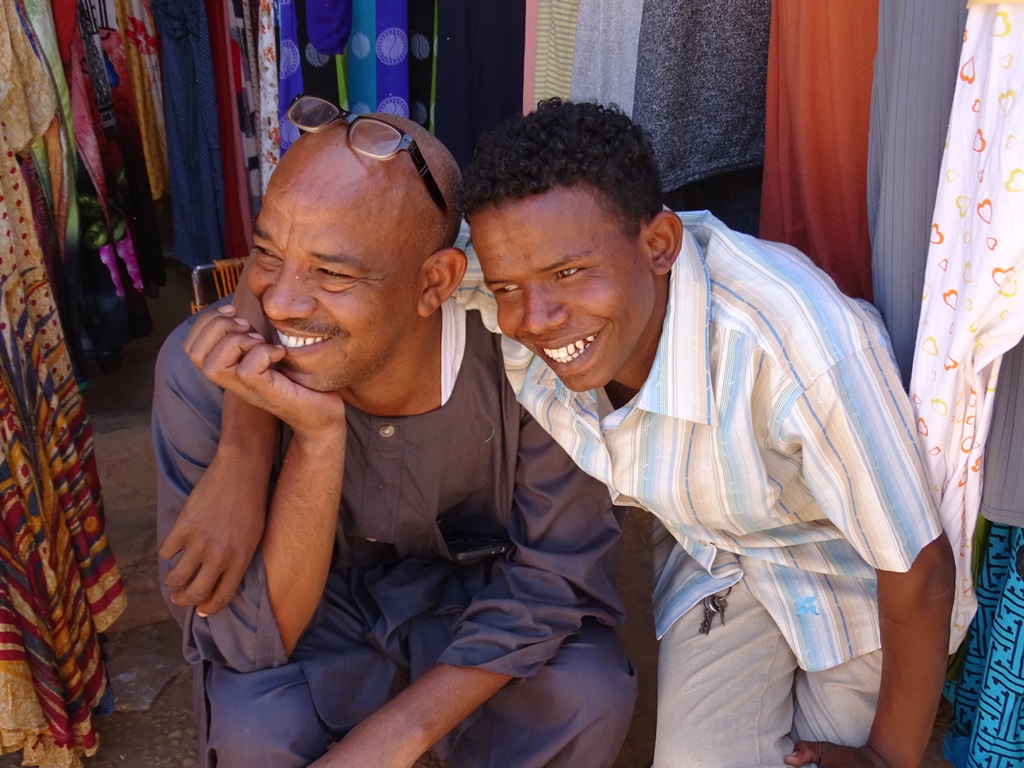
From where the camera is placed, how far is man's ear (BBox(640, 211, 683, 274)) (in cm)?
170

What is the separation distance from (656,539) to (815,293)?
856 mm

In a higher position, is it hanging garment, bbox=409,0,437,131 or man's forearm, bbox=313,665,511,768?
hanging garment, bbox=409,0,437,131

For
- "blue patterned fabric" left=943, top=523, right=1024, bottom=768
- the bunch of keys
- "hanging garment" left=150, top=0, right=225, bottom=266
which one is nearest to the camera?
"blue patterned fabric" left=943, top=523, right=1024, bottom=768

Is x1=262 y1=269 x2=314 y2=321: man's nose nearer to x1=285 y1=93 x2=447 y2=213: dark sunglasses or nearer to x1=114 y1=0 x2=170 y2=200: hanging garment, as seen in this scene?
x1=285 y1=93 x2=447 y2=213: dark sunglasses

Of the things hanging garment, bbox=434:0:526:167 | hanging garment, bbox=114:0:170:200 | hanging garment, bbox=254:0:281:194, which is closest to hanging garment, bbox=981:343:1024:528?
hanging garment, bbox=434:0:526:167

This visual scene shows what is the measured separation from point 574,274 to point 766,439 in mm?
457

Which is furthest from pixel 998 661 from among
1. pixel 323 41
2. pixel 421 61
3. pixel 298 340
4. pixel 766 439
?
pixel 323 41

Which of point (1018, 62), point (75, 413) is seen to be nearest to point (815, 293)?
point (1018, 62)

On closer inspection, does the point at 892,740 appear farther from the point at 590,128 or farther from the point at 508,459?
the point at 590,128

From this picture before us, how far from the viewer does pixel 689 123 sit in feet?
7.25

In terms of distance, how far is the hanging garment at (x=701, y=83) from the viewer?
7.02ft

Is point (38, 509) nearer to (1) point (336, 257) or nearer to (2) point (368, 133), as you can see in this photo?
(1) point (336, 257)

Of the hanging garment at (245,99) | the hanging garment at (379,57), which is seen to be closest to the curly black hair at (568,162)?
the hanging garment at (379,57)

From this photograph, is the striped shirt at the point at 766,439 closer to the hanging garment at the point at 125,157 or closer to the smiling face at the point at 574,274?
the smiling face at the point at 574,274
